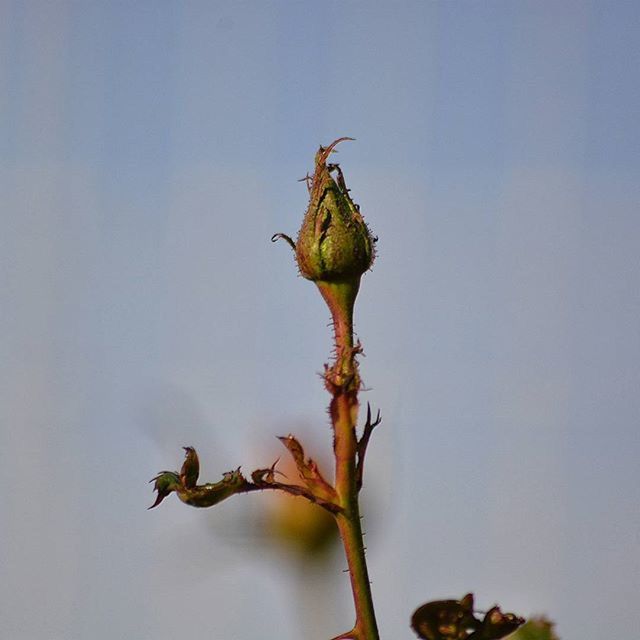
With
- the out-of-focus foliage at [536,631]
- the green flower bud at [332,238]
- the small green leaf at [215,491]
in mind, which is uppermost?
the green flower bud at [332,238]

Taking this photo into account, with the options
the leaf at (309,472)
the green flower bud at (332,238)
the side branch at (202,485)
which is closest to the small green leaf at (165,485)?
the side branch at (202,485)

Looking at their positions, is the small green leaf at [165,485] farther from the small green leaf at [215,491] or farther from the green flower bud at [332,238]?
the green flower bud at [332,238]

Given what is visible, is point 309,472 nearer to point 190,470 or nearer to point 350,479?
point 350,479

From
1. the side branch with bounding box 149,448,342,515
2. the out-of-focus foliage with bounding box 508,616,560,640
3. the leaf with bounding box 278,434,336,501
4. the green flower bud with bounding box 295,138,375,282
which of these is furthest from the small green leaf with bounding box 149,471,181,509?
the out-of-focus foliage with bounding box 508,616,560,640

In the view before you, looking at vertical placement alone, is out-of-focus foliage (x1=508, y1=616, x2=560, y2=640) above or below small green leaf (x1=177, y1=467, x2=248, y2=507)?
below

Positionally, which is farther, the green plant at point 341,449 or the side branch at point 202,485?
the side branch at point 202,485

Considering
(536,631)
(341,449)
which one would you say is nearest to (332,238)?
(341,449)

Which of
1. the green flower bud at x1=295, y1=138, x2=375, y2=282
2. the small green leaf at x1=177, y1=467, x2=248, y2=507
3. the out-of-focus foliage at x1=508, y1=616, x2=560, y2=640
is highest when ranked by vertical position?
the green flower bud at x1=295, y1=138, x2=375, y2=282

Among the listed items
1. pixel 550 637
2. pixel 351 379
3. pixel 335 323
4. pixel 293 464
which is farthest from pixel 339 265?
pixel 550 637

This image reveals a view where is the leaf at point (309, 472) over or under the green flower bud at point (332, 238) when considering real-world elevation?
under

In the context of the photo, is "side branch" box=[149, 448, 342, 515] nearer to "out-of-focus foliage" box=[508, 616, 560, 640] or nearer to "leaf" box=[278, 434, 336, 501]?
"leaf" box=[278, 434, 336, 501]
